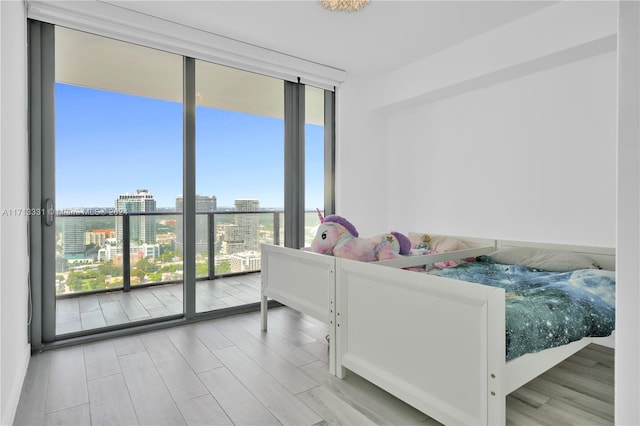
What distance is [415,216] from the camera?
383 centimetres

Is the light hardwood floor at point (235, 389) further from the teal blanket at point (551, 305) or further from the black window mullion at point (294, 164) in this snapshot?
the black window mullion at point (294, 164)

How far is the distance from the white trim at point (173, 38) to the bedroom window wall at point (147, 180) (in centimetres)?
14

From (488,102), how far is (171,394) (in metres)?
3.23

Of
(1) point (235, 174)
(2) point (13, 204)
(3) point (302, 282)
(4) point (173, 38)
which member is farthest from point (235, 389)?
(4) point (173, 38)

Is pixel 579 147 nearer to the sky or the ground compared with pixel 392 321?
nearer to the sky

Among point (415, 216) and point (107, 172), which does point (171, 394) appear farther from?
point (415, 216)

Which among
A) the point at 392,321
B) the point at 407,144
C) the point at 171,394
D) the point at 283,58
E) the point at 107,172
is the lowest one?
the point at 171,394

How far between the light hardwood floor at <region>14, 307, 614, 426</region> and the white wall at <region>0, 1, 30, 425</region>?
0.18m

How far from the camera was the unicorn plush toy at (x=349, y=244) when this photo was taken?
2121mm

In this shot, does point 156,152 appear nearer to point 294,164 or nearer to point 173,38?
point 173,38

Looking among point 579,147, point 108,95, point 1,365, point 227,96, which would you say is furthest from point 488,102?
point 1,365

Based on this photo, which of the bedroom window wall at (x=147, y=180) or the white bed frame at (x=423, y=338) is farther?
the bedroom window wall at (x=147, y=180)

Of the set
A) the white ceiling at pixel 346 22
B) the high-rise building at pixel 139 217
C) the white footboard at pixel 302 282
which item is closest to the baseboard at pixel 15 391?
the high-rise building at pixel 139 217

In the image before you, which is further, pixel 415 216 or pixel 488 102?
pixel 415 216
